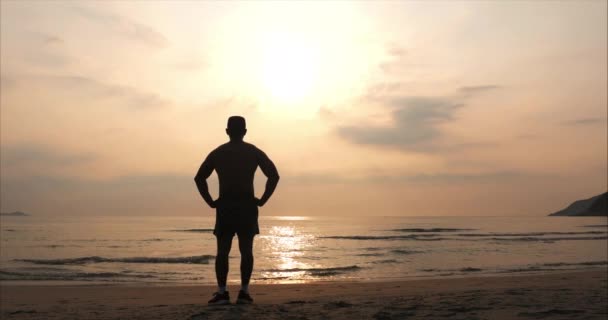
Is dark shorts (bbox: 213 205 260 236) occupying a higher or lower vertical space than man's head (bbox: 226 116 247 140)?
lower

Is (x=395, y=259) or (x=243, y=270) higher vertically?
(x=243, y=270)

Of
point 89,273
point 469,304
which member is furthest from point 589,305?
point 89,273

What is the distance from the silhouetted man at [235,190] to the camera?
20.0 ft

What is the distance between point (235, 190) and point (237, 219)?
1.01ft

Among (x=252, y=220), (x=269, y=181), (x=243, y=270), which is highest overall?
(x=269, y=181)

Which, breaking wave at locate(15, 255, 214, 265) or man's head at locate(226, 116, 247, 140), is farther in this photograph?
breaking wave at locate(15, 255, 214, 265)

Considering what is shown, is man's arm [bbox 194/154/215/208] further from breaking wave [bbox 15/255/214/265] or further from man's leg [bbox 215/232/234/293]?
breaking wave [bbox 15/255/214/265]

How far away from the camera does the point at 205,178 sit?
20.5 ft

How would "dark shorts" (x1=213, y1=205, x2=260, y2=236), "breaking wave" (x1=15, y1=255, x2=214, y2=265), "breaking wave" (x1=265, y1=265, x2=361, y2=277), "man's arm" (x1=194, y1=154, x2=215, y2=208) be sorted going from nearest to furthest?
"dark shorts" (x1=213, y1=205, x2=260, y2=236) → "man's arm" (x1=194, y1=154, x2=215, y2=208) → "breaking wave" (x1=265, y1=265, x2=361, y2=277) → "breaking wave" (x1=15, y1=255, x2=214, y2=265)

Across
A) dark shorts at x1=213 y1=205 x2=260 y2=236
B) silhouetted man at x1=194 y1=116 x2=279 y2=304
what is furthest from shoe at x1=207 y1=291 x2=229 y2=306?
dark shorts at x1=213 y1=205 x2=260 y2=236

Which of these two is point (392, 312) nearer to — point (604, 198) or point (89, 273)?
point (89, 273)

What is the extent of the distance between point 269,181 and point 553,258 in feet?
59.1

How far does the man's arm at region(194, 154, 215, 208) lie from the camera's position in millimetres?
6195

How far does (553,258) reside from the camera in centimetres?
2116
